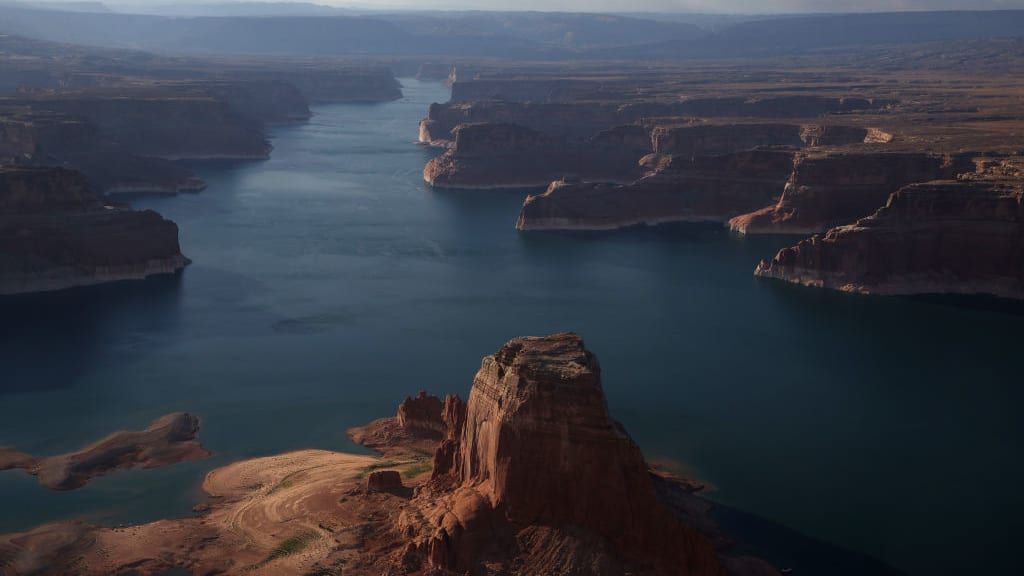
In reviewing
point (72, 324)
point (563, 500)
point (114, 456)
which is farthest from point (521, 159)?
point (563, 500)

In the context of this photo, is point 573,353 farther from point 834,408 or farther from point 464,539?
point 834,408

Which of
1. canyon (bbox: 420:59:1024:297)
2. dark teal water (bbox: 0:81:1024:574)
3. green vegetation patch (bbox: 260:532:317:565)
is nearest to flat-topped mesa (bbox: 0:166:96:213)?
dark teal water (bbox: 0:81:1024:574)

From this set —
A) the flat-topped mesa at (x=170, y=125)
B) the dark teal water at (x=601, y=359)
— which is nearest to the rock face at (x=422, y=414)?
the dark teal water at (x=601, y=359)

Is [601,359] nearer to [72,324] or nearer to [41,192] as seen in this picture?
[72,324]

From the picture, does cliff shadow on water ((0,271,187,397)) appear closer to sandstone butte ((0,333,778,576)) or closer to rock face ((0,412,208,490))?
rock face ((0,412,208,490))

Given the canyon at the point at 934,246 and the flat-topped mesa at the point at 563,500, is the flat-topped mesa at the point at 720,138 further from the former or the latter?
the flat-topped mesa at the point at 563,500

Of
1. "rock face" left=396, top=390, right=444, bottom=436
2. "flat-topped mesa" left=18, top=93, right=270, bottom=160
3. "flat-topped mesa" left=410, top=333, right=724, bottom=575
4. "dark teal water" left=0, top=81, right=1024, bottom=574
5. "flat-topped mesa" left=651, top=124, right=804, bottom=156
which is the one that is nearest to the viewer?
"flat-topped mesa" left=410, top=333, right=724, bottom=575

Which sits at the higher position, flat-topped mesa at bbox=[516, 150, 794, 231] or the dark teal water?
flat-topped mesa at bbox=[516, 150, 794, 231]
